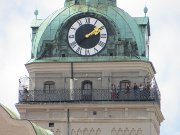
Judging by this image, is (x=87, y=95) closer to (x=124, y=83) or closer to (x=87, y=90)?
(x=87, y=90)

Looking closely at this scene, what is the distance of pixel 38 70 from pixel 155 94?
703cm

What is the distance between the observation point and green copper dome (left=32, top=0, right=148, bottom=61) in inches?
3100

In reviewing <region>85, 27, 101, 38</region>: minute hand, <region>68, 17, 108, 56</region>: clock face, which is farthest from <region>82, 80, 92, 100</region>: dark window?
<region>85, 27, 101, 38</region>: minute hand

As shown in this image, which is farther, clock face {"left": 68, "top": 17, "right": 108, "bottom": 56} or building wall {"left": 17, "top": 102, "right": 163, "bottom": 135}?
clock face {"left": 68, "top": 17, "right": 108, "bottom": 56}

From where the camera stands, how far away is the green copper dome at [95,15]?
78750 millimetres

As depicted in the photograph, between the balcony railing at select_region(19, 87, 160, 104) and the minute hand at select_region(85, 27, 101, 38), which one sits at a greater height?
the minute hand at select_region(85, 27, 101, 38)

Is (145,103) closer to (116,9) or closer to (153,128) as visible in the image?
(153,128)

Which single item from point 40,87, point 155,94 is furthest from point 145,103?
point 40,87

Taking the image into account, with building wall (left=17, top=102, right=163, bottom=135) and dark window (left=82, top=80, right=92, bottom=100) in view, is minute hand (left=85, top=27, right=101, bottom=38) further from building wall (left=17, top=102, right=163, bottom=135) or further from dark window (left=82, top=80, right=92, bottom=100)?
building wall (left=17, top=102, right=163, bottom=135)

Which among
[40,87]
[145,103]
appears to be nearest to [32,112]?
[40,87]

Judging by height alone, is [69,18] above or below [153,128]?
above

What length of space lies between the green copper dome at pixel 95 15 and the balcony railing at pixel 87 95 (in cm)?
211

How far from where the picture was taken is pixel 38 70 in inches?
3105

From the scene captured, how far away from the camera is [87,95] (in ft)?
256
